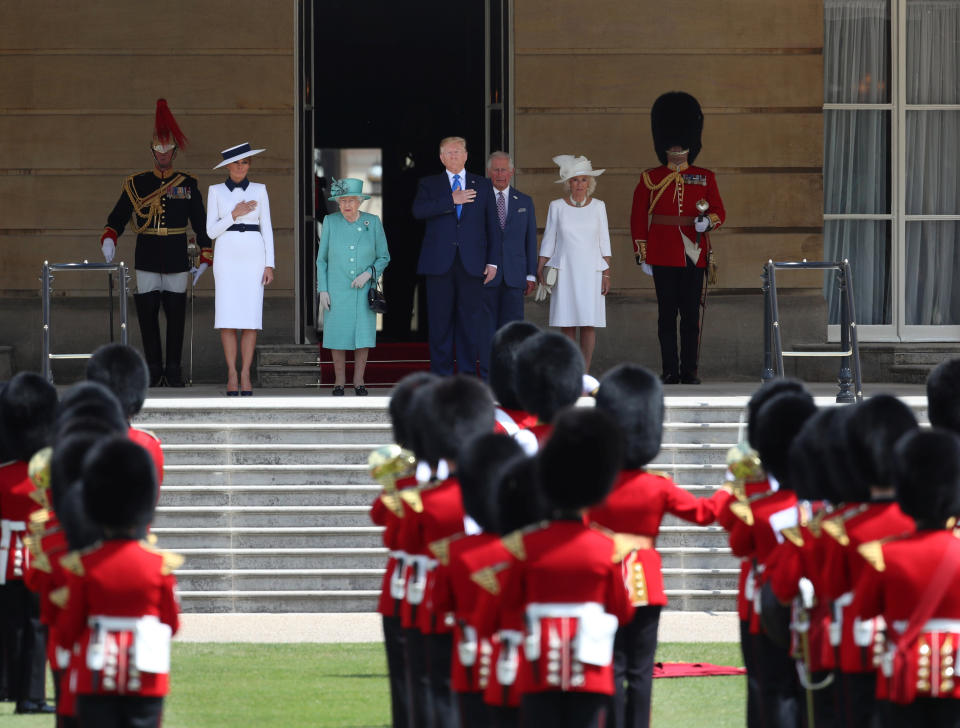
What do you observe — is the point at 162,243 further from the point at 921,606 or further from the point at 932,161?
the point at 921,606

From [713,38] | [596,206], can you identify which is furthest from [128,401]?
[713,38]

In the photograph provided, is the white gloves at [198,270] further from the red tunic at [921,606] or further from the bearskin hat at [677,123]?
the red tunic at [921,606]

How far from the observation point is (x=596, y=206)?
1135 cm

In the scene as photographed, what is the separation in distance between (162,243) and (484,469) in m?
7.39

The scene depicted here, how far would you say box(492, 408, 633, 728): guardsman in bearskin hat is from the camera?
4.38 meters

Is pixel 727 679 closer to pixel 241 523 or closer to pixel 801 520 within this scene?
pixel 801 520

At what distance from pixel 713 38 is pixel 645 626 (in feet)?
27.4

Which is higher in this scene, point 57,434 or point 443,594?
point 57,434

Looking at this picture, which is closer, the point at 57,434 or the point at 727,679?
the point at 57,434

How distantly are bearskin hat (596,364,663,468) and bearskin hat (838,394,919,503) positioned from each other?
2.42 ft

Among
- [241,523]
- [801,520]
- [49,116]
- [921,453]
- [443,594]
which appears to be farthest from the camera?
[49,116]

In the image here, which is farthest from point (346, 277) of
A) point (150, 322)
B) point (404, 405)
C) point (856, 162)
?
point (404, 405)

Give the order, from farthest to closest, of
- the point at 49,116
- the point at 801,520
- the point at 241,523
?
1. the point at 49,116
2. the point at 241,523
3. the point at 801,520

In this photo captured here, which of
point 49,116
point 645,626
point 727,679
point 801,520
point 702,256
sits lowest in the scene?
point 727,679
